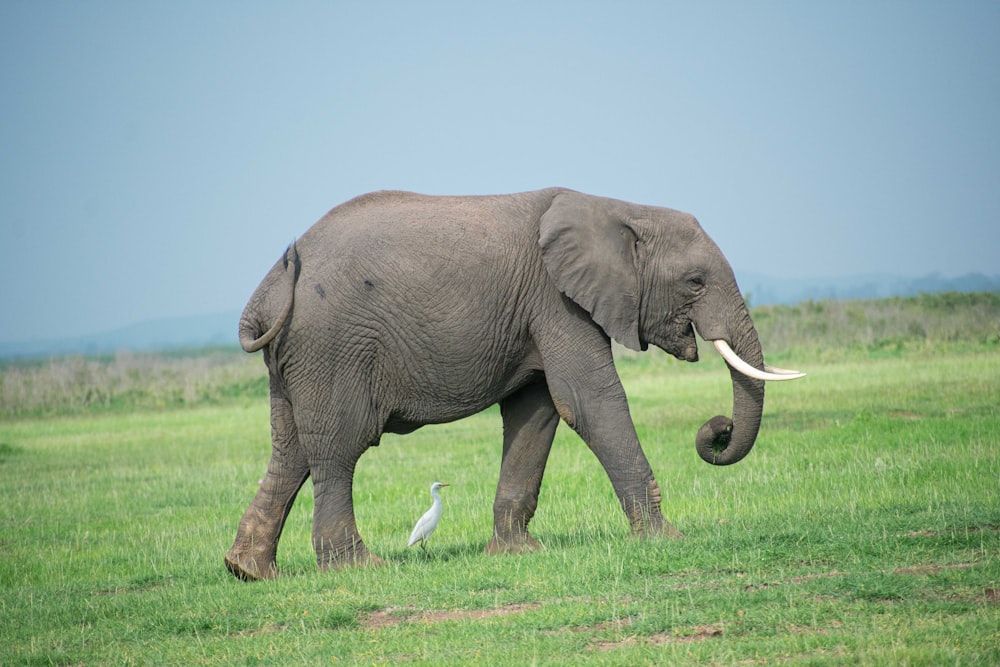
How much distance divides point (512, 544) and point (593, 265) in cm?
243

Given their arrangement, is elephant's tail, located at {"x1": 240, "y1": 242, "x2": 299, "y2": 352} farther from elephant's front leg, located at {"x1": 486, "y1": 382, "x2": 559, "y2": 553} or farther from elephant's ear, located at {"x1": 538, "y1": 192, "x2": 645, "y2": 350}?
elephant's front leg, located at {"x1": 486, "y1": 382, "x2": 559, "y2": 553}

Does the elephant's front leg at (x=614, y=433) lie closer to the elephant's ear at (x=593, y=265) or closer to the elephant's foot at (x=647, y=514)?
the elephant's foot at (x=647, y=514)

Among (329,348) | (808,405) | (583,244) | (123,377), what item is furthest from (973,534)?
(123,377)

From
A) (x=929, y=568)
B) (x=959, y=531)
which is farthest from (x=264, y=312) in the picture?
(x=959, y=531)

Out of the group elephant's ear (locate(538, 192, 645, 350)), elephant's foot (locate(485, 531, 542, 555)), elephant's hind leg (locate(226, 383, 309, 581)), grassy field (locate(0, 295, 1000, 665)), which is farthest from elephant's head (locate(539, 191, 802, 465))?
elephant's hind leg (locate(226, 383, 309, 581))

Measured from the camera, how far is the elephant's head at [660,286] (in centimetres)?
990

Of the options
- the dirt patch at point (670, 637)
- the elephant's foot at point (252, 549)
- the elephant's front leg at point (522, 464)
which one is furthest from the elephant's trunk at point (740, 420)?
the elephant's foot at point (252, 549)

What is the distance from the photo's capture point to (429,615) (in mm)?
8117

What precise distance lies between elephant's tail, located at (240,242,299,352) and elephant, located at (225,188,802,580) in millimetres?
13

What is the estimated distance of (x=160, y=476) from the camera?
18.9 m

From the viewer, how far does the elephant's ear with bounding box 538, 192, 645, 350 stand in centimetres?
987

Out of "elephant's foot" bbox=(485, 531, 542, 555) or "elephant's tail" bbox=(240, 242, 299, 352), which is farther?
"elephant's foot" bbox=(485, 531, 542, 555)

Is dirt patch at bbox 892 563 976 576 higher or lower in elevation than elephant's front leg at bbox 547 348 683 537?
lower

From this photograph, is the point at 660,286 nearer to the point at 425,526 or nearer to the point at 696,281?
the point at 696,281
